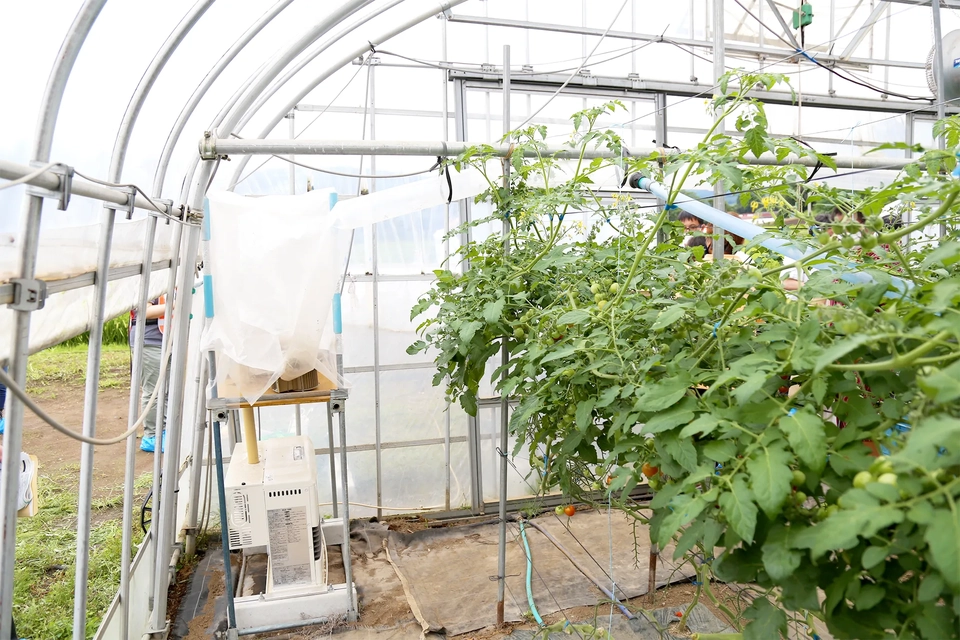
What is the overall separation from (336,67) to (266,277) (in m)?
1.77

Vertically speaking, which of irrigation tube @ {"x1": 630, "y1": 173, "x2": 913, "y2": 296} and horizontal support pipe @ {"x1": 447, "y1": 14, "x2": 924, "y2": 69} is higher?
horizontal support pipe @ {"x1": 447, "y1": 14, "x2": 924, "y2": 69}

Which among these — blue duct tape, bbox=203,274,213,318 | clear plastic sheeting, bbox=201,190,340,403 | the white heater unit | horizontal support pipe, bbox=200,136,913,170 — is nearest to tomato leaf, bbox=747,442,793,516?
horizontal support pipe, bbox=200,136,913,170

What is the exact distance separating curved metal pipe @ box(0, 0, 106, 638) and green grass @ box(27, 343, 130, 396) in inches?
229

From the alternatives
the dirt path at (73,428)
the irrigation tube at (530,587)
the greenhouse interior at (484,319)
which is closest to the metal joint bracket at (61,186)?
the greenhouse interior at (484,319)

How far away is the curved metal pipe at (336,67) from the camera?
3592 millimetres

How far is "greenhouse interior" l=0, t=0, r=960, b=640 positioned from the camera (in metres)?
0.98

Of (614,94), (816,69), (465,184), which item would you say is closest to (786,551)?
(465,184)

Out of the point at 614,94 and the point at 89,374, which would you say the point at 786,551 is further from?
the point at 614,94

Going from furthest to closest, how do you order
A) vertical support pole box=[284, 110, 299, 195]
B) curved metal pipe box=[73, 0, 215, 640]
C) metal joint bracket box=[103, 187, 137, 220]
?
vertical support pole box=[284, 110, 299, 195], metal joint bracket box=[103, 187, 137, 220], curved metal pipe box=[73, 0, 215, 640]

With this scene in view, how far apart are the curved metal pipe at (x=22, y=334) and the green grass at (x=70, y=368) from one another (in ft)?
19.0

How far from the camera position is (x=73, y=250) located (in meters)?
1.83

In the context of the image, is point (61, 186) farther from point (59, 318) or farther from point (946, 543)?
point (946, 543)

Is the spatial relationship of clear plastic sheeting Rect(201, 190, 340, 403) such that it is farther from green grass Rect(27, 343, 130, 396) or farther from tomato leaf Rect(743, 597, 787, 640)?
green grass Rect(27, 343, 130, 396)

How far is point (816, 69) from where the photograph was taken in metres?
4.90
